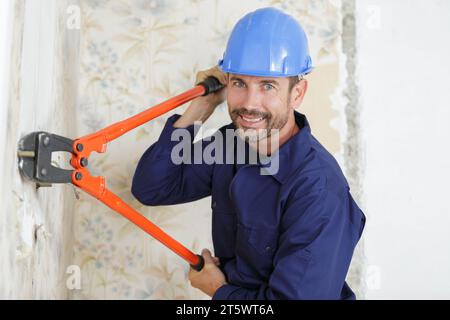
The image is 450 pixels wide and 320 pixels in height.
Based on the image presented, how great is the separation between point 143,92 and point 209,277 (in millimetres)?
722

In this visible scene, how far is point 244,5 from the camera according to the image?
189 centimetres

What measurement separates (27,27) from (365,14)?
1256 mm

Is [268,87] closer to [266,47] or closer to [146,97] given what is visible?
[266,47]

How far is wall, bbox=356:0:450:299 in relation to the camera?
1913 mm

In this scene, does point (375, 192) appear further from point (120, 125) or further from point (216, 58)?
point (120, 125)

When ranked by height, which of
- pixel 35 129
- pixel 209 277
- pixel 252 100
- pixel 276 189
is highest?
pixel 252 100

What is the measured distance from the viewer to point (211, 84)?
5.28ft

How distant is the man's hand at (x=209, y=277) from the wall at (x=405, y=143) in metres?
0.66

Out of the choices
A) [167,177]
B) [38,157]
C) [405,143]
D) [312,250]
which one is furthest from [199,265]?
[405,143]

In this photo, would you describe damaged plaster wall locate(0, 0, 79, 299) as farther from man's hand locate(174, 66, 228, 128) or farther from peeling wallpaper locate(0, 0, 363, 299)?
man's hand locate(174, 66, 228, 128)

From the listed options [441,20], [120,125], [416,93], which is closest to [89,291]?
[120,125]

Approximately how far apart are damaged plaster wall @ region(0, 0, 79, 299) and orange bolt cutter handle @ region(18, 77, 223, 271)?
0.03 m

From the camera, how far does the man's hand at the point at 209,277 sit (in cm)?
151

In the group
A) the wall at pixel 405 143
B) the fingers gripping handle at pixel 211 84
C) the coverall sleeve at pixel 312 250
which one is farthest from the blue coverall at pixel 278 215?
the wall at pixel 405 143
